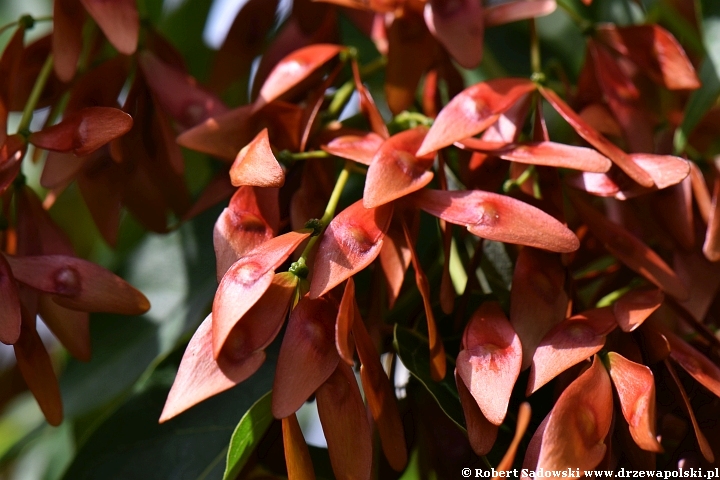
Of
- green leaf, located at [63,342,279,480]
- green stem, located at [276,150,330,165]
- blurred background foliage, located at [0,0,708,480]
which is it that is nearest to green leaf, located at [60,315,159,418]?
blurred background foliage, located at [0,0,708,480]

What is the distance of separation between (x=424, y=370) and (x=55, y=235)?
0.30 meters

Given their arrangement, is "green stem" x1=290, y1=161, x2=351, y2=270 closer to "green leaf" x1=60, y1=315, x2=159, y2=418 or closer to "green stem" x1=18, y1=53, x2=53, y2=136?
"green stem" x1=18, y1=53, x2=53, y2=136

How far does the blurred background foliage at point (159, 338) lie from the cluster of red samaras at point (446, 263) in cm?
9

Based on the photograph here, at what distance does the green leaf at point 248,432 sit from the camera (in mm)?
597

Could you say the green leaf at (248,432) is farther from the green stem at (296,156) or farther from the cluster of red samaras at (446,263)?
the green stem at (296,156)

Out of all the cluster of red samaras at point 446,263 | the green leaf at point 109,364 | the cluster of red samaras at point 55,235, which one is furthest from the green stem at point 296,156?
the green leaf at point 109,364

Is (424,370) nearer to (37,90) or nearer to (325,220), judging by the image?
(325,220)

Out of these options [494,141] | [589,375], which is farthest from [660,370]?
[494,141]

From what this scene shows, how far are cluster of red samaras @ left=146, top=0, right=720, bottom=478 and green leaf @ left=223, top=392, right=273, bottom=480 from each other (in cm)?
8

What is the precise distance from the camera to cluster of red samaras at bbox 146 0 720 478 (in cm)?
51

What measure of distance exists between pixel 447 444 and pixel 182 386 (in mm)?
218

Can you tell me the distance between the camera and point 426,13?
685 millimetres

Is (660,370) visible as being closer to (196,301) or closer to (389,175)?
(389,175)

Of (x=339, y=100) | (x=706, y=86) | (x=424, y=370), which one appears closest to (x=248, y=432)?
(x=424, y=370)
